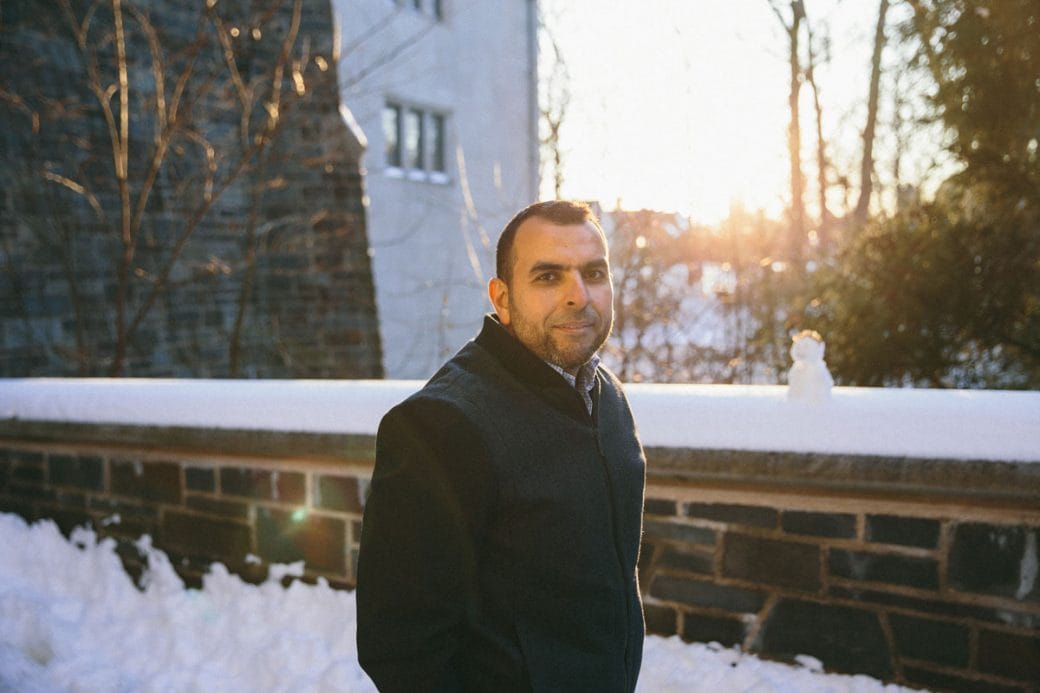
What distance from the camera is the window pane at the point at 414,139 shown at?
14.4m

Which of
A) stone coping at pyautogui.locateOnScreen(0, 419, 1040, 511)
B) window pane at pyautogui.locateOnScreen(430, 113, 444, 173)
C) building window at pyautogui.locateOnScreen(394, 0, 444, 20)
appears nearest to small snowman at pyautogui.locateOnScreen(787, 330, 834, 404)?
stone coping at pyautogui.locateOnScreen(0, 419, 1040, 511)

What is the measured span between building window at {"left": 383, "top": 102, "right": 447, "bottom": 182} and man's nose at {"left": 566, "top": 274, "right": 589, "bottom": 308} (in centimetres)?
1260

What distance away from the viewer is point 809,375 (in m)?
2.78

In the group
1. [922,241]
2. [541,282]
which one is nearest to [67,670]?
[541,282]

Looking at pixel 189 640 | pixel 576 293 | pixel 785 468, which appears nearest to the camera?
pixel 576 293

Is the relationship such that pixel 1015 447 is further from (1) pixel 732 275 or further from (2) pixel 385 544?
(1) pixel 732 275

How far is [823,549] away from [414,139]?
42.9 feet

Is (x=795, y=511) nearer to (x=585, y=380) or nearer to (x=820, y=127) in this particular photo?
(x=585, y=380)

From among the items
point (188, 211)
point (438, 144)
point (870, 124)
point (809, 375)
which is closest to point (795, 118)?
point (870, 124)

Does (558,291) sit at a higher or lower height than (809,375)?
higher

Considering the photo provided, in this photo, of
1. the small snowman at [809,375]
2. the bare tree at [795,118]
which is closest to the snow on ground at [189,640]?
the small snowman at [809,375]

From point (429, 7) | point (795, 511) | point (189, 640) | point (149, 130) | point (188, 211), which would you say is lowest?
point (189, 640)

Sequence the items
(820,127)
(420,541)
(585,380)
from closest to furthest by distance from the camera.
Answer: (420,541), (585,380), (820,127)

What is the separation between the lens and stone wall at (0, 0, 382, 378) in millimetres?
7539
